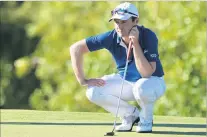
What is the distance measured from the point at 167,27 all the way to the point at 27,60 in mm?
8385

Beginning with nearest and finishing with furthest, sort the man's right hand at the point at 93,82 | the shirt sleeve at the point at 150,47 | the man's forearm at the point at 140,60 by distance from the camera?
the man's forearm at the point at 140,60 → the shirt sleeve at the point at 150,47 → the man's right hand at the point at 93,82

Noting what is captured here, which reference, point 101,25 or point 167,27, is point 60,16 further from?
point 167,27


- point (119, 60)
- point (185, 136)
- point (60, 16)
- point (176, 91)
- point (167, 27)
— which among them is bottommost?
point (185, 136)

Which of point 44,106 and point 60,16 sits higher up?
point 60,16

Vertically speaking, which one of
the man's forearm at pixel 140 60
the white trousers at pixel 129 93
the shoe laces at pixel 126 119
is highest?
the man's forearm at pixel 140 60

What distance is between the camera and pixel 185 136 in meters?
7.39

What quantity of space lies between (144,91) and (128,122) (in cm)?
41

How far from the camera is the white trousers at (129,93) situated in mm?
7531

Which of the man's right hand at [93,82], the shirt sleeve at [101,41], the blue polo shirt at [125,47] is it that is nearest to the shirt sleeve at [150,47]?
the blue polo shirt at [125,47]

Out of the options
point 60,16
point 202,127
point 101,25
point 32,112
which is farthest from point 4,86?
point 202,127

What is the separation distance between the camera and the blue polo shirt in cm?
747

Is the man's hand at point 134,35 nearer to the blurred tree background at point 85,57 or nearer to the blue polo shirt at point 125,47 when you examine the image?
→ the blue polo shirt at point 125,47

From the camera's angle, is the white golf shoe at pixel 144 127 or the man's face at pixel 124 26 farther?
the white golf shoe at pixel 144 127

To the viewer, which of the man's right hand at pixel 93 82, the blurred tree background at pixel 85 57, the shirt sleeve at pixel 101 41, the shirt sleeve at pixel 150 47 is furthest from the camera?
the blurred tree background at pixel 85 57
